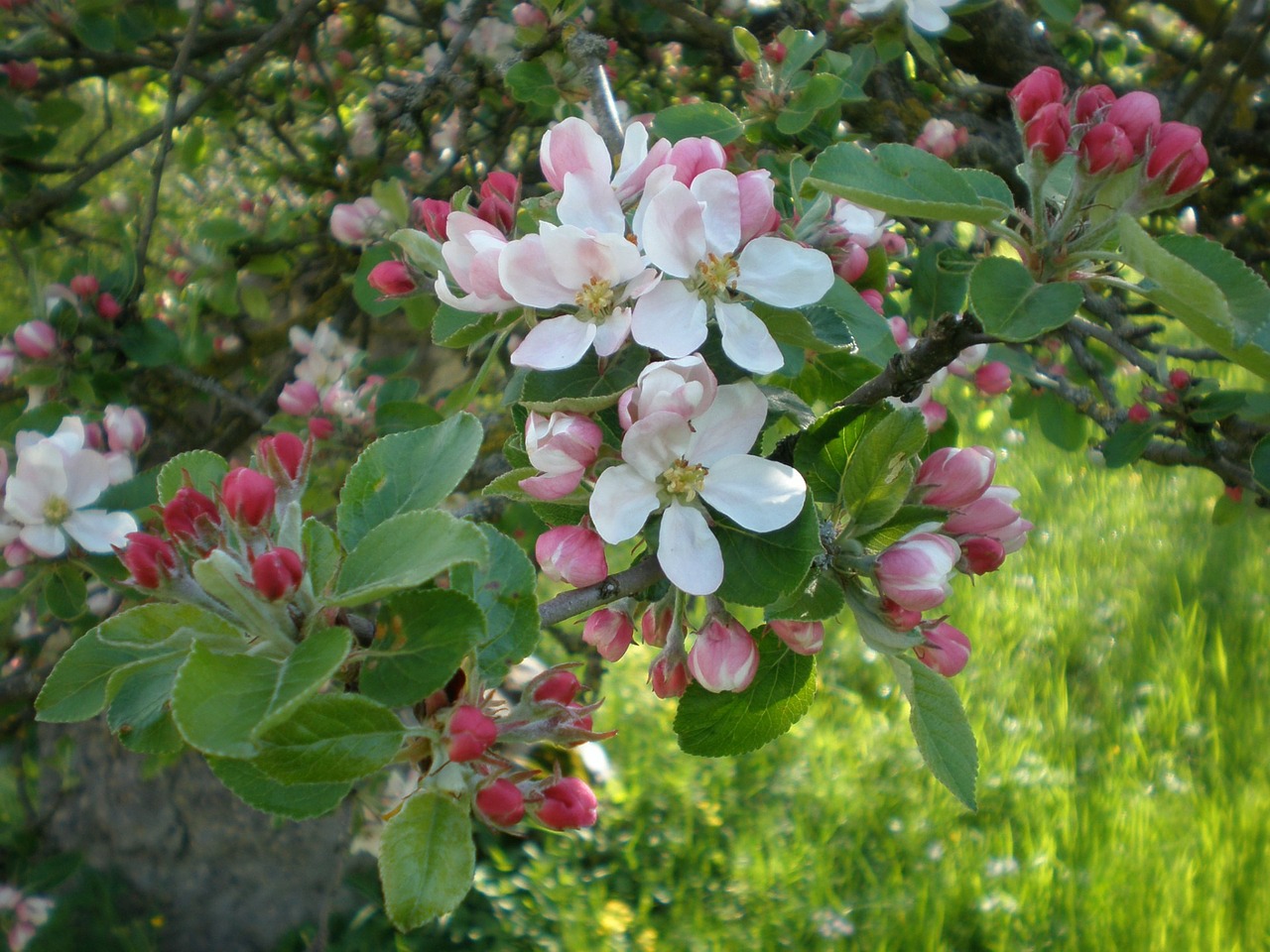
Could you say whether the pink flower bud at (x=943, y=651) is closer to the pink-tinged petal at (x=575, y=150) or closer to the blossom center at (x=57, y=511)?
the pink-tinged petal at (x=575, y=150)

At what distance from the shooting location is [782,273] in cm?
61

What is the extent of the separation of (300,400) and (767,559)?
1268 millimetres

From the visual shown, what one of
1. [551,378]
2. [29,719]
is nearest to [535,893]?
[29,719]

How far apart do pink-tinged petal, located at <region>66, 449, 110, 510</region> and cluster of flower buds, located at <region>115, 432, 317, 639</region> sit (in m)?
0.54

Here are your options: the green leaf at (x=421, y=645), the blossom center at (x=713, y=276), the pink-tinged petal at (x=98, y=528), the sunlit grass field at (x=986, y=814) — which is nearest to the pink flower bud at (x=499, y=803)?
the green leaf at (x=421, y=645)

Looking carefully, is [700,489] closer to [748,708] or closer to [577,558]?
[577,558]

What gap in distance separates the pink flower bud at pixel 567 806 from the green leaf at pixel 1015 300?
42cm

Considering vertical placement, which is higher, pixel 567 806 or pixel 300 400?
pixel 567 806

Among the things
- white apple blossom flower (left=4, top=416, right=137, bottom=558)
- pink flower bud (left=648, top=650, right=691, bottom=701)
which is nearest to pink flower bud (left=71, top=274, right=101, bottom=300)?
white apple blossom flower (left=4, top=416, right=137, bottom=558)

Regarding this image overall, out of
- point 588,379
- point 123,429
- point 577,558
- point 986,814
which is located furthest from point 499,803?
point 986,814

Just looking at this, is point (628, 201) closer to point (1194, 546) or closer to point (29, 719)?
point (29, 719)

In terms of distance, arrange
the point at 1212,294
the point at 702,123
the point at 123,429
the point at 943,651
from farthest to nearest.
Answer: the point at 123,429, the point at 702,123, the point at 943,651, the point at 1212,294

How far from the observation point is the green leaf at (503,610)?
629 millimetres

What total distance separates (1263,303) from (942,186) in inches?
7.6
